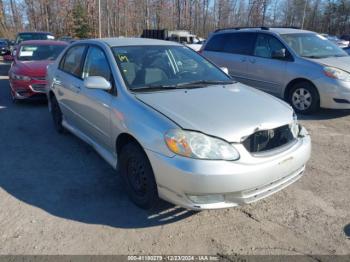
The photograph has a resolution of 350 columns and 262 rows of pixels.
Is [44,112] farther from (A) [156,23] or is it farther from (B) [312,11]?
(B) [312,11]

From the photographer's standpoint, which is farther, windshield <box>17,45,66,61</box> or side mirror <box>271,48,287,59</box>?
windshield <box>17,45,66,61</box>

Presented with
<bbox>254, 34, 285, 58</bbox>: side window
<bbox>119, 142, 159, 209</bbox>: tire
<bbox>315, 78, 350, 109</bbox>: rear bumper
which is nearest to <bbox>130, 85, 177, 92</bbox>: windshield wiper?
<bbox>119, 142, 159, 209</bbox>: tire

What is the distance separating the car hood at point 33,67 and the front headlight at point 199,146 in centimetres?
594

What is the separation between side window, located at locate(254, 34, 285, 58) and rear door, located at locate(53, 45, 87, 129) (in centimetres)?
432

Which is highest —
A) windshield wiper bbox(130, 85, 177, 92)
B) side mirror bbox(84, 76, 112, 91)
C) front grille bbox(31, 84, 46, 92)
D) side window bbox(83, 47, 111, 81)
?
side window bbox(83, 47, 111, 81)

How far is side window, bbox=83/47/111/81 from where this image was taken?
3.90 metres

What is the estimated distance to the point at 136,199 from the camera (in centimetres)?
340

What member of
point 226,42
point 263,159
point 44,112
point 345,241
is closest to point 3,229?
point 263,159

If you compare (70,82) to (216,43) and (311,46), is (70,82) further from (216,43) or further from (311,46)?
(311,46)

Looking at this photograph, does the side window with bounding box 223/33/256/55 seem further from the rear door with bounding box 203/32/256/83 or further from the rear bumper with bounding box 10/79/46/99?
the rear bumper with bounding box 10/79/46/99

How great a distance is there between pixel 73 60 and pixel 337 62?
5052 millimetres

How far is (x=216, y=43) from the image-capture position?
29.0 feet

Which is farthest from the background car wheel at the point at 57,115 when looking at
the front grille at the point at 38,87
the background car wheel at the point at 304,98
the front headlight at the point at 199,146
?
the background car wheel at the point at 304,98

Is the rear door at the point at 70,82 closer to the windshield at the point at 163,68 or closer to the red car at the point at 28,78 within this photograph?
the windshield at the point at 163,68
